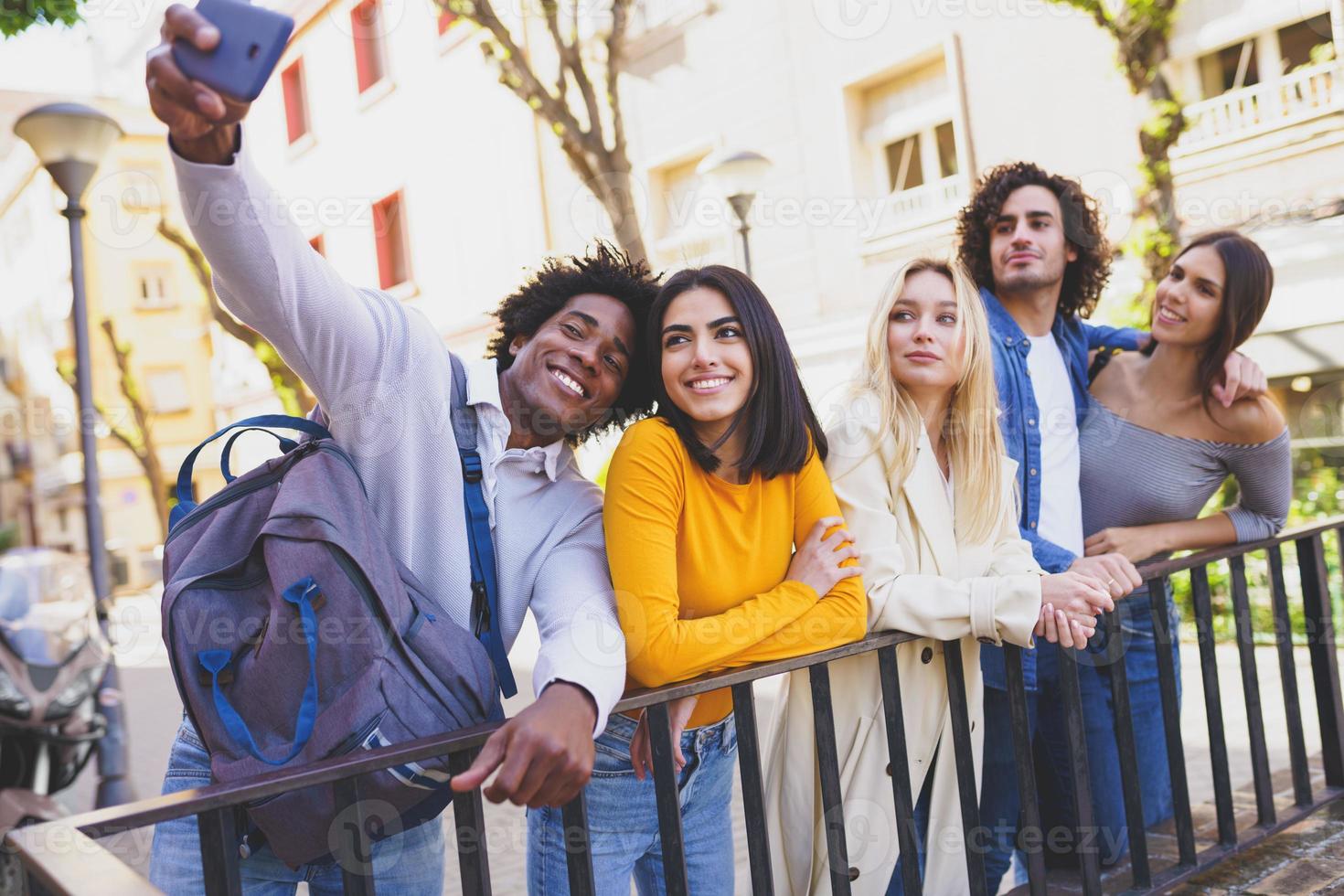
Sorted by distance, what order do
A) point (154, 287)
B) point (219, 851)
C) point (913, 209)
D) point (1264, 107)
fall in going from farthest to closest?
point (154, 287) → point (913, 209) → point (1264, 107) → point (219, 851)

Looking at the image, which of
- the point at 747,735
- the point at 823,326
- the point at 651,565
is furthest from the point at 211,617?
the point at 823,326

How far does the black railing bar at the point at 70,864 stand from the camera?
1.23m

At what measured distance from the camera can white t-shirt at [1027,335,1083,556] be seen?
296 centimetres

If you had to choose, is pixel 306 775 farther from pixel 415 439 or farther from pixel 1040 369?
pixel 1040 369

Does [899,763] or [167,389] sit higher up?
[167,389]

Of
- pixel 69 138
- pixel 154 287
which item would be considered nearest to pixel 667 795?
pixel 69 138

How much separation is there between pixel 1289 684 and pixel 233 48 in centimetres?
309

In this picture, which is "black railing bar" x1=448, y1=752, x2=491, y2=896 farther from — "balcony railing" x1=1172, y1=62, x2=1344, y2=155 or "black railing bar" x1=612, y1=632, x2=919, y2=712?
"balcony railing" x1=1172, y1=62, x2=1344, y2=155

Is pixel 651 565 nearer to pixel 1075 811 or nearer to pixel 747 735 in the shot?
pixel 747 735

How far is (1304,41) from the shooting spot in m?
8.61

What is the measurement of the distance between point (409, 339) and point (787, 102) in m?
10.9

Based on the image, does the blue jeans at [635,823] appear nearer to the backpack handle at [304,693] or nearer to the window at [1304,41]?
the backpack handle at [304,693]

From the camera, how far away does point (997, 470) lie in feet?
8.44

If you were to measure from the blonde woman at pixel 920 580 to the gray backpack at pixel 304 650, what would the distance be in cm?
96
